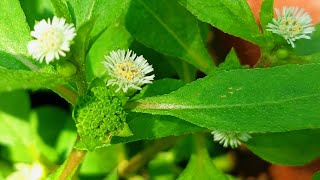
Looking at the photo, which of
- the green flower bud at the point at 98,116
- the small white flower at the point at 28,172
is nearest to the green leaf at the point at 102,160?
the small white flower at the point at 28,172

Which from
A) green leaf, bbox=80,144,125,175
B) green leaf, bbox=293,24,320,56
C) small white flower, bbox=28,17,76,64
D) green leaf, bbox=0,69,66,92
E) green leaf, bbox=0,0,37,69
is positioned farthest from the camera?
green leaf, bbox=80,144,125,175

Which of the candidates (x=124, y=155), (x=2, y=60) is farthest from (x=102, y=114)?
(x=124, y=155)

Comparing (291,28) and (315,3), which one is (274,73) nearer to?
(291,28)

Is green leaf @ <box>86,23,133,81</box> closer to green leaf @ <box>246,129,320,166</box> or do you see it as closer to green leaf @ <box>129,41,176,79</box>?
green leaf @ <box>129,41,176,79</box>

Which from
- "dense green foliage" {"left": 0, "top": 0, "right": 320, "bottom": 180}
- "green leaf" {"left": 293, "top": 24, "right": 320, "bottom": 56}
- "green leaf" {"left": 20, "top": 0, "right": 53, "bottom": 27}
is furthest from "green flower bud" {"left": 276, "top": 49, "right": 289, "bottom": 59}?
"green leaf" {"left": 20, "top": 0, "right": 53, "bottom": 27}

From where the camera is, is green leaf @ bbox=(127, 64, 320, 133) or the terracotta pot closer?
green leaf @ bbox=(127, 64, 320, 133)

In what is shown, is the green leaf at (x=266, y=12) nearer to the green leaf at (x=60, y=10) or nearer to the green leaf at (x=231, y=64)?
the green leaf at (x=231, y=64)
